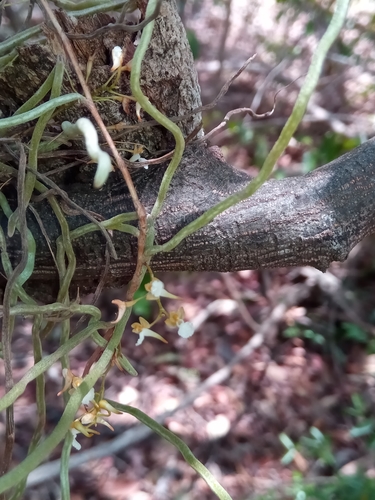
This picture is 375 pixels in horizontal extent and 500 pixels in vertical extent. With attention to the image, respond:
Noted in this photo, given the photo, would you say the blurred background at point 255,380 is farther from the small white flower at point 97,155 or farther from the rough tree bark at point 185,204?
the small white flower at point 97,155

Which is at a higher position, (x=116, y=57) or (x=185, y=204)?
(x=116, y=57)

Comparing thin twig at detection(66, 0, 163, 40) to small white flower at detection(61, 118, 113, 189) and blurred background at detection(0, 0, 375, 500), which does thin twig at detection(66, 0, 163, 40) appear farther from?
blurred background at detection(0, 0, 375, 500)

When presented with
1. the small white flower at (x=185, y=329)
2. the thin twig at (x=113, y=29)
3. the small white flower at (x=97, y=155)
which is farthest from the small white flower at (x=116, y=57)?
the small white flower at (x=185, y=329)

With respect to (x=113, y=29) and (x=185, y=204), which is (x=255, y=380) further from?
(x=113, y=29)

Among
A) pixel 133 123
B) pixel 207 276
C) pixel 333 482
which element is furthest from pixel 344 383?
pixel 133 123

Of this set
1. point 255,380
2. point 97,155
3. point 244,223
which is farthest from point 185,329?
point 255,380

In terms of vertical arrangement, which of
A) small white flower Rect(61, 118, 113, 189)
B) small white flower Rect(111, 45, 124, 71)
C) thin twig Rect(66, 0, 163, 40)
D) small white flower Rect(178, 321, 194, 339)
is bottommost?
small white flower Rect(178, 321, 194, 339)

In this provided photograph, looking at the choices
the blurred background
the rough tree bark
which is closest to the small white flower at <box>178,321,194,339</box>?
the rough tree bark
